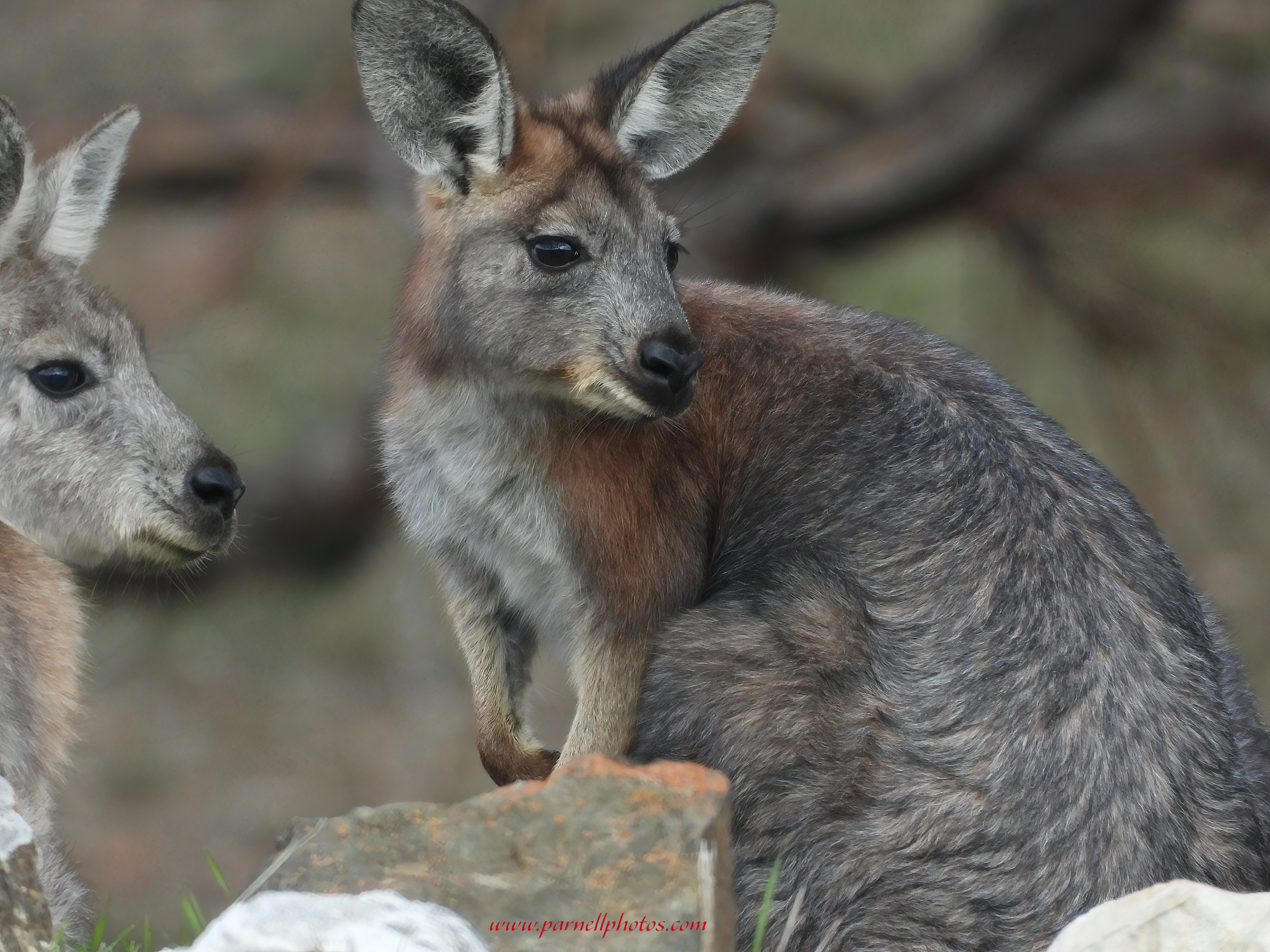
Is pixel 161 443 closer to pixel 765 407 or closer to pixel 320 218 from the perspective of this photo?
pixel 765 407

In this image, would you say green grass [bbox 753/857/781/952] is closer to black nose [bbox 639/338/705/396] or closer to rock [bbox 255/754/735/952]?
rock [bbox 255/754/735/952]

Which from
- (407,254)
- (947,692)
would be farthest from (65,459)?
(407,254)

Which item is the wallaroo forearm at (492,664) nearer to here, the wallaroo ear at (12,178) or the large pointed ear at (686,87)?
the large pointed ear at (686,87)

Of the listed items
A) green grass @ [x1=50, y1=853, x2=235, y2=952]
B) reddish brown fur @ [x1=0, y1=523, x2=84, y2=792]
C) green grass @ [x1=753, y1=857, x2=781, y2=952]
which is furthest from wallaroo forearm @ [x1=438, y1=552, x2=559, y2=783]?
reddish brown fur @ [x1=0, y1=523, x2=84, y2=792]

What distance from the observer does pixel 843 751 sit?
502cm

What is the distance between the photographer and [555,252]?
5.72m

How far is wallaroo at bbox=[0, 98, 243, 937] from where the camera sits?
5.84 meters

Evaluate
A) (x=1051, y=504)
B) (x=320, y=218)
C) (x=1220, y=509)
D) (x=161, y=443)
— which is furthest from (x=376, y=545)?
(x=1051, y=504)

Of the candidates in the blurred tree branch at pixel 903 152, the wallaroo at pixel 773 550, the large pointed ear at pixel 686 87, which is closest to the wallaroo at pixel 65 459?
the wallaroo at pixel 773 550

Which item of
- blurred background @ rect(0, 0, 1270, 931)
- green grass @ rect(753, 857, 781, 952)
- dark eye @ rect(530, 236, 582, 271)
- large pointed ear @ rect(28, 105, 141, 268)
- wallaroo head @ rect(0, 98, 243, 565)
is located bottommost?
blurred background @ rect(0, 0, 1270, 931)

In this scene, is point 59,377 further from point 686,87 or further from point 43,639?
point 686,87

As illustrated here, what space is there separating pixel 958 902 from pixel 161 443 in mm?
3230

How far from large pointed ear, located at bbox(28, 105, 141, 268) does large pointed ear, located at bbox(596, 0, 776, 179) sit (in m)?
1.91

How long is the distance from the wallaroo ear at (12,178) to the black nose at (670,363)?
2332 millimetres
